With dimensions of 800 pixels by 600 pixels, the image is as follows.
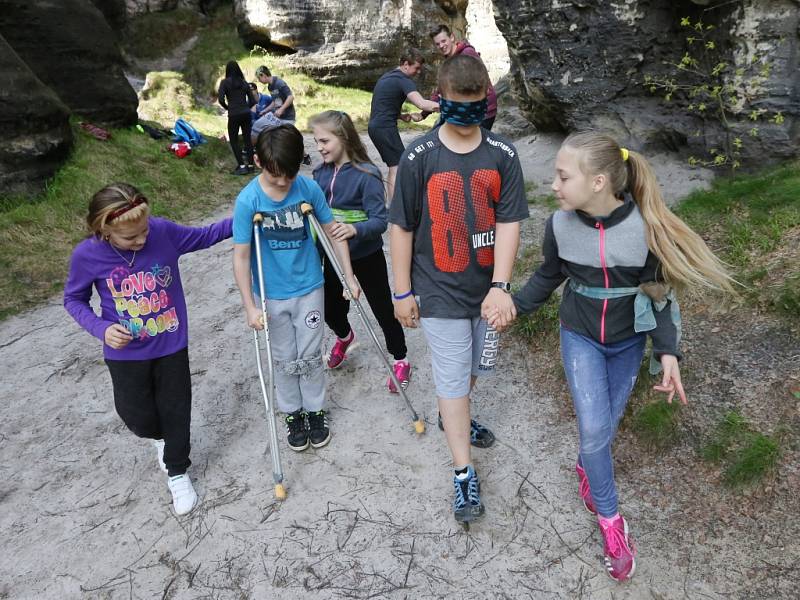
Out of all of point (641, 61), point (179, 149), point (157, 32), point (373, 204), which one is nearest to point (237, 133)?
point (179, 149)

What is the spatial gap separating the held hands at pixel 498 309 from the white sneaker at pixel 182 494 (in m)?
2.23

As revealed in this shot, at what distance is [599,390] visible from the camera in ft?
9.11

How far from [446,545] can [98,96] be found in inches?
461

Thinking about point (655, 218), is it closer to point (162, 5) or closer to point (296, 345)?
point (296, 345)

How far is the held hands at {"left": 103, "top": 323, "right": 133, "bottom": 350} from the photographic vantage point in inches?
119

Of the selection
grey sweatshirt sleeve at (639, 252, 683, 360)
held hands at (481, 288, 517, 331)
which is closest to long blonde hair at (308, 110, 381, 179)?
held hands at (481, 288, 517, 331)

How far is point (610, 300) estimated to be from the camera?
2.68 metres

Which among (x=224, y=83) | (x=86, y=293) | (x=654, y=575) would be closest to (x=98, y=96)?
(x=224, y=83)

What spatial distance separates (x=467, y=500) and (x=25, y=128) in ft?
29.2

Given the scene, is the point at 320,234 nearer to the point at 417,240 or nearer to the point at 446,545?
the point at 417,240

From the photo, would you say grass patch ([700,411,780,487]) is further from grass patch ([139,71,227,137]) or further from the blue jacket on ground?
grass patch ([139,71,227,137])

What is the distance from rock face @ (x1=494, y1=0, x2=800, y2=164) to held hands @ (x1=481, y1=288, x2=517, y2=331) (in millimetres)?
4876

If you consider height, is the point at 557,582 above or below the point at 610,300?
below

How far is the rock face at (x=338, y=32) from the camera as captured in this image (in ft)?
63.2
